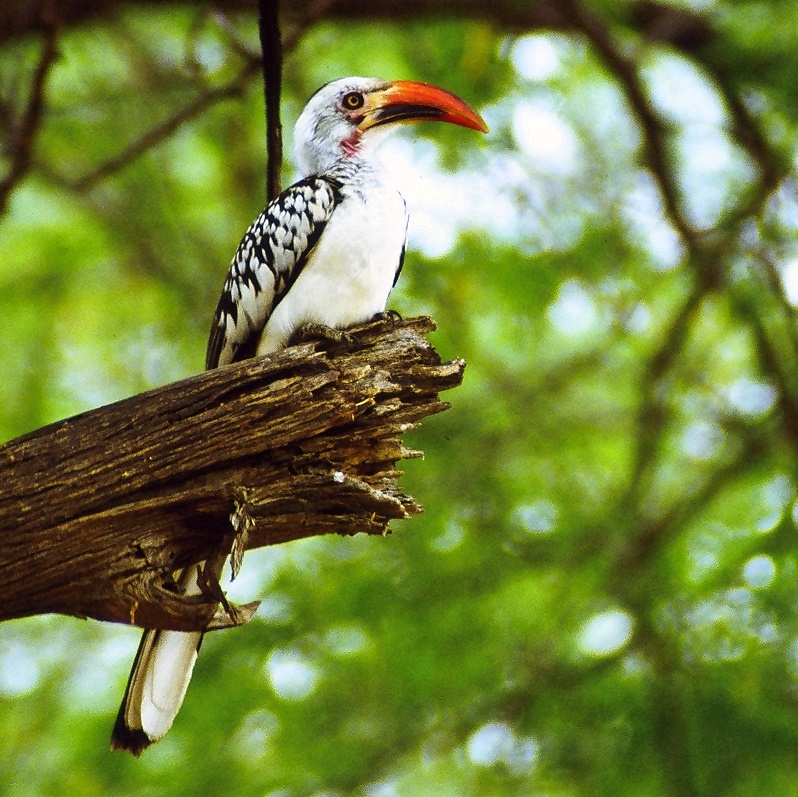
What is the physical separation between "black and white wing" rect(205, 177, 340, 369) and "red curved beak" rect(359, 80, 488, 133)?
0.67 metres

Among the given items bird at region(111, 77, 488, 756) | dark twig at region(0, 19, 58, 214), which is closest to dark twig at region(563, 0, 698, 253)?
bird at region(111, 77, 488, 756)

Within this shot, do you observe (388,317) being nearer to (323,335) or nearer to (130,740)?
(323,335)

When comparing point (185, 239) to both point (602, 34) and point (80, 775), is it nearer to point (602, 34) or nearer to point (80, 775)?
point (602, 34)

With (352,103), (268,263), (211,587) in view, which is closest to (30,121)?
(352,103)

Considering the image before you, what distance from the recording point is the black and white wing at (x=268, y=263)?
4289mm

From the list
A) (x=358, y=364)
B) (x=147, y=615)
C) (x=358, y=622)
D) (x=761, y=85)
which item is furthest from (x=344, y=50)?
(x=147, y=615)

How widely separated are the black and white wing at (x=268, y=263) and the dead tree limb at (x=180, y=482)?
0.84 metres

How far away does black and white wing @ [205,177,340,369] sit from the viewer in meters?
4.29

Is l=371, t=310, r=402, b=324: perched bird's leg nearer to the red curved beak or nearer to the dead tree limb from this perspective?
the dead tree limb

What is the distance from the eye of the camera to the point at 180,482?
346cm

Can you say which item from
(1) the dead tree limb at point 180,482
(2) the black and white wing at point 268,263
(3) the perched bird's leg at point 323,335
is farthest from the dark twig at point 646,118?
(1) the dead tree limb at point 180,482

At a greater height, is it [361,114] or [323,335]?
[361,114]

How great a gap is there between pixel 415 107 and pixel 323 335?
4.85 ft

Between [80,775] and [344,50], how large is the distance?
4.64m
